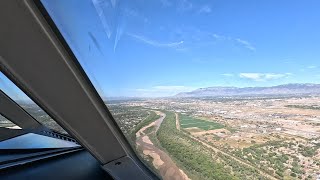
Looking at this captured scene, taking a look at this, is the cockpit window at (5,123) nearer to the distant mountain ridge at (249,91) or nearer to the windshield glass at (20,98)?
the windshield glass at (20,98)

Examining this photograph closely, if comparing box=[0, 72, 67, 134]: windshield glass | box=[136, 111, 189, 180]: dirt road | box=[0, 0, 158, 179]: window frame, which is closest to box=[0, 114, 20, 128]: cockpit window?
box=[0, 72, 67, 134]: windshield glass

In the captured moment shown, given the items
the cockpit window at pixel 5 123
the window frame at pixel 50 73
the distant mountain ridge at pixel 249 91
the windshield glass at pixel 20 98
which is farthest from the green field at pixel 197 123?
the cockpit window at pixel 5 123

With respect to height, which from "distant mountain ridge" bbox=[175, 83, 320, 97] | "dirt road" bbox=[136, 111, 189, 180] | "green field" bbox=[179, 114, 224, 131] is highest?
"distant mountain ridge" bbox=[175, 83, 320, 97]

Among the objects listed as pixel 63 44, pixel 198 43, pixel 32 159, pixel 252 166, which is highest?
pixel 198 43

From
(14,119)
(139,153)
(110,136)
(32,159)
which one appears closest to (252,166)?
(139,153)

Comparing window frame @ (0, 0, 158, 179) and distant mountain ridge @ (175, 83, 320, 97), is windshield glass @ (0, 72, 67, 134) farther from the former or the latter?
distant mountain ridge @ (175, 83, 320, 97)

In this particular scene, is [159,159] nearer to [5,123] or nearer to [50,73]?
[50,73]

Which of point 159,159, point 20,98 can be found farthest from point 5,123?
point 159,159

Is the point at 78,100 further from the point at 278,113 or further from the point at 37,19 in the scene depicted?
the point at 278,113
